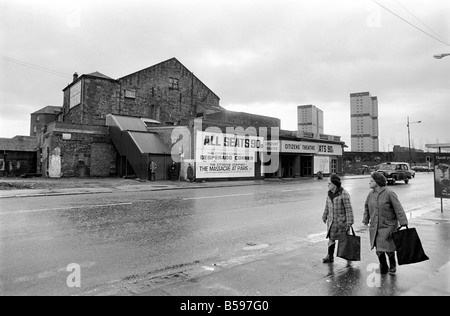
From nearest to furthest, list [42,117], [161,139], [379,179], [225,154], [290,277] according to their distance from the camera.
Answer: [290,277]
[379,179]
[225,154]
[161,139]
[42,117]

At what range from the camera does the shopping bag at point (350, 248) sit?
197 inches

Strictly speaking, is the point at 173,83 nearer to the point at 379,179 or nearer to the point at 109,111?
the point at 109,111

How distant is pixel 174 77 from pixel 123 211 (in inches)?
1355

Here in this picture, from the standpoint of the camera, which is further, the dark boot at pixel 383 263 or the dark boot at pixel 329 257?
the dark boot at pixel 329 257

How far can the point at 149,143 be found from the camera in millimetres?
27953

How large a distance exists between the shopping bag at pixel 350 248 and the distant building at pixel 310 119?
230 feet

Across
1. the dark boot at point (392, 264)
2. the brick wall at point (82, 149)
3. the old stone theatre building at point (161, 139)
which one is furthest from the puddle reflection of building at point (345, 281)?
the brick wall at point (82, 149)

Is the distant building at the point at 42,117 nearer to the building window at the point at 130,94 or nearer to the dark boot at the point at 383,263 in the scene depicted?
the building window at the point at 130,94

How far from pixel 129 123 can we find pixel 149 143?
569 centimetres

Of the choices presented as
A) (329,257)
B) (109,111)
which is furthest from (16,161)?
(329,257)

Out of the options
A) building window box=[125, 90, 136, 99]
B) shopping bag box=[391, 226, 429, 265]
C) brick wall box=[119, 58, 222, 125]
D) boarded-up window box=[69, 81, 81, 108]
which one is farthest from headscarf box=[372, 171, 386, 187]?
boarded-up window box=[69, 81, 81, 108]

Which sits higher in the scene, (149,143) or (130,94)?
(130,94)

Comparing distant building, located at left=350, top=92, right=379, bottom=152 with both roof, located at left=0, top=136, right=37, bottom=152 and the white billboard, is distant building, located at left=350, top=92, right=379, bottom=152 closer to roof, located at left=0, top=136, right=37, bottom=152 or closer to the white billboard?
the white billboard
